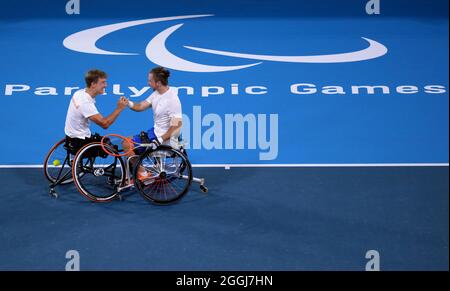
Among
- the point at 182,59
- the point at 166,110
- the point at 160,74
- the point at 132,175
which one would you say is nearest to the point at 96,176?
the point at 132,175

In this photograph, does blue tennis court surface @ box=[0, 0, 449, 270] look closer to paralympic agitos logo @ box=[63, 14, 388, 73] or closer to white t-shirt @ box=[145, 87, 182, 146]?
paralympic agitos logo @ box=[63, 14, 388, 73]

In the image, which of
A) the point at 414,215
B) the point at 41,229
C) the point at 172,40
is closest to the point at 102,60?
the point at 172,40

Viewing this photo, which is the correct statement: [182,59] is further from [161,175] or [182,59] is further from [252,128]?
[161,175]

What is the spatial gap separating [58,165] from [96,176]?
480mm

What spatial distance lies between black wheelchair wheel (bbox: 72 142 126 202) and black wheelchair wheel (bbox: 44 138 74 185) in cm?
16

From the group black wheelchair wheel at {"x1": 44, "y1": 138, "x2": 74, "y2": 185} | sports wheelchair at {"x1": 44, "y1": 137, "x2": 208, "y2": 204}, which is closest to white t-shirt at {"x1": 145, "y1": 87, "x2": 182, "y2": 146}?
sports wheelchair at {"x1": 44, "y1": 137, "x2": 208, "y2": 204}

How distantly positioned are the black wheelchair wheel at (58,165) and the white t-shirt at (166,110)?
3.40 ft

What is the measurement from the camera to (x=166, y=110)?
7051 millimetres

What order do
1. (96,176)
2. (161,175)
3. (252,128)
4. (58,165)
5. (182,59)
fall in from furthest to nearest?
(182,59) → (252,128) → (58,165) → (96,176) → (161,175)

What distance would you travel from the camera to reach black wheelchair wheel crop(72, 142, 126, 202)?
6.85m

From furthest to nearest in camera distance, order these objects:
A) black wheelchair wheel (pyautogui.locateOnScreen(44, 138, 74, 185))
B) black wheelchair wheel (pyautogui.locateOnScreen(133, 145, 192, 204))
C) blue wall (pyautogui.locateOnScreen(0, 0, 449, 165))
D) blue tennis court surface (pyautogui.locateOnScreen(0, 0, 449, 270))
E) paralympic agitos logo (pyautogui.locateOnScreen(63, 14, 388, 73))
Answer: paralympic agitos logo (pyautogui.locateOnScreen(63, 14, 388, 73)) < blue wall (pyautogui.locateOnScreen(0, 0, 449, 165)) < black wheelchair wheel (pyautogui.locateOnScreen(44, 138, 74, 185)) < black wheelchair wheel (pyautogui.locateOnScreen(133, 145, 192, 204)) < blue tennis court surface (pyautogui.locateOnScreen(0, 0, 449, 270))

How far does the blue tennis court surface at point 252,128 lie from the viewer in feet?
20.0

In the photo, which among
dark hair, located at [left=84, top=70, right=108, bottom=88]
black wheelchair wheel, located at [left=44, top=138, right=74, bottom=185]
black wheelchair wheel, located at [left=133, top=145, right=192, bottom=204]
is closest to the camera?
black wheelchair wheel, located at [left=133, top=145, right=192, bottom=204]

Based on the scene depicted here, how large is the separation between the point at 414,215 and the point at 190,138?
118 inches
